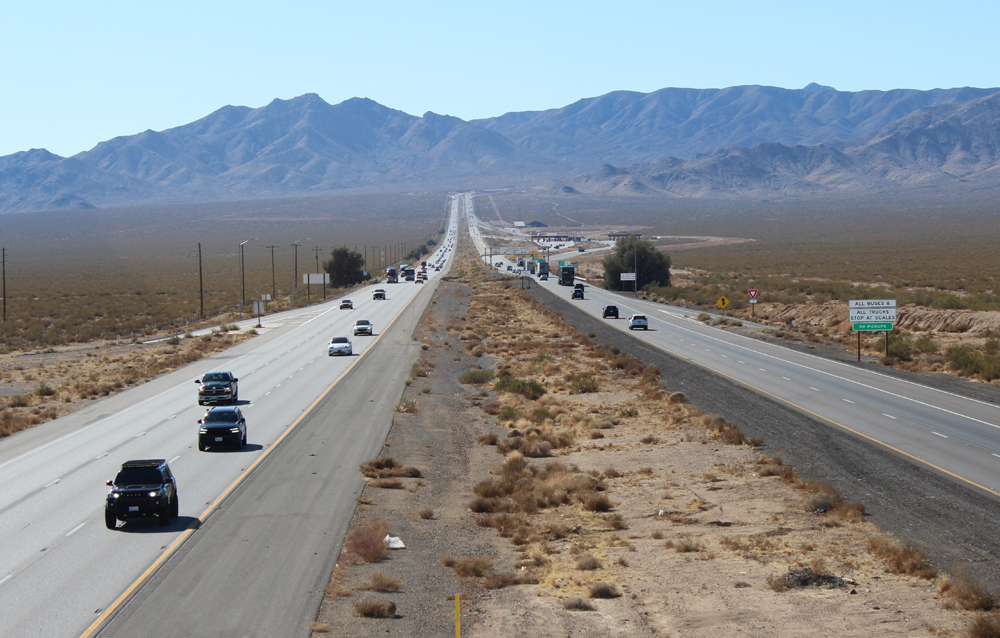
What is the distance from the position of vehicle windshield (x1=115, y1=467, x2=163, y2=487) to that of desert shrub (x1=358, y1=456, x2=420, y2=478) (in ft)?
21.4

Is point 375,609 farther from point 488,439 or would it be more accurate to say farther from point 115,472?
point 488,439

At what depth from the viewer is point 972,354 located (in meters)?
47.2

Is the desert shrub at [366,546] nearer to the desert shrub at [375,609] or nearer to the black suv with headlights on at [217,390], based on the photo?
the desert shrub at [375,609]

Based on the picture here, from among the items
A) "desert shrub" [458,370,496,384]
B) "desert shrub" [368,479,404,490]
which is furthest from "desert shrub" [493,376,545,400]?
"desert shrub" [368,479,404,490]

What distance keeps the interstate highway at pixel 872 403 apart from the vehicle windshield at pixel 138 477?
19.2 m

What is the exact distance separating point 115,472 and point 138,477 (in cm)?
632

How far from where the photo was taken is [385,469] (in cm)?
2589

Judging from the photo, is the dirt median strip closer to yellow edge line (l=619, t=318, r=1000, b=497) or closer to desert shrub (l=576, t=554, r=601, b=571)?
desert shrub (l=576, t=554, r=601, b=571)

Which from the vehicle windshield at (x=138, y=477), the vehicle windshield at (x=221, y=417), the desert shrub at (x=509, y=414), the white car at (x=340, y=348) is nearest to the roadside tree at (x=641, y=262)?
the white car at (x=340, y=348)

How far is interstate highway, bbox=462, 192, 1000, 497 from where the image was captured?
2617 centimetres

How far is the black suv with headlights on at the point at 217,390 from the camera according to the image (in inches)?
1475

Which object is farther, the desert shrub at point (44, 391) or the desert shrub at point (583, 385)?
the desert shrub at point (44, 391)

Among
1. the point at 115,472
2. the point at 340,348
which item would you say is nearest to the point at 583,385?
the point at 340,348

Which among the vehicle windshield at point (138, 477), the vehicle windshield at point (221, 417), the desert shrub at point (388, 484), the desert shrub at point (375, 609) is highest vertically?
the vehicle windshield at point (138, 477)
